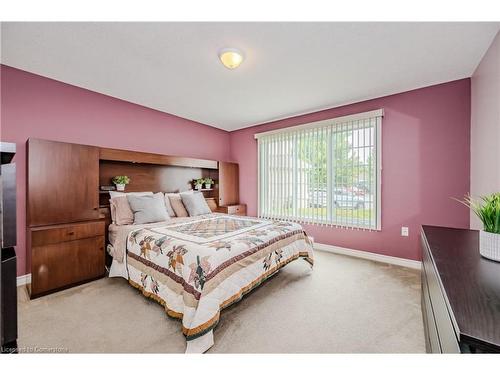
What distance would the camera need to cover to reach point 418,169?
2945 millimetres

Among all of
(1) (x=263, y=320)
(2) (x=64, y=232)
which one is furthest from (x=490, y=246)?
(2) (x=64, y=232)

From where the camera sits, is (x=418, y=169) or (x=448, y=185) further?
(x=418, y=169)

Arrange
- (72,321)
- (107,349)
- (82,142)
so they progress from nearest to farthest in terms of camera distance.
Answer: (107,349) → (72,321) → (82,142)

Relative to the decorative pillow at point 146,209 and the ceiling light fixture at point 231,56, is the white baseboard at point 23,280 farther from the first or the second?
the ceiling light fixture at point 231,56

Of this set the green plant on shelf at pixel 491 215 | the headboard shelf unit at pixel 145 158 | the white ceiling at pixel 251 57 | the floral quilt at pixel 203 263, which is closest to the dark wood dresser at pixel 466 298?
the green plant on shelf at pixel 491 215

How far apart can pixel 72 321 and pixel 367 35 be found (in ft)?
11.4

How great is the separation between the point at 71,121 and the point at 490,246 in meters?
4.09

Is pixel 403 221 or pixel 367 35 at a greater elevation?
pixel 367 35

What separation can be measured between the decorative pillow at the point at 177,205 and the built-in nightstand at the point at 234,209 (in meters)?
0.95

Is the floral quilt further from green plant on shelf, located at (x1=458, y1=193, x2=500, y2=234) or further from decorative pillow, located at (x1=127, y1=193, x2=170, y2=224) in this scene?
green plant on shelf, located at (x1=458, y1=193, x2=500, y2=234)

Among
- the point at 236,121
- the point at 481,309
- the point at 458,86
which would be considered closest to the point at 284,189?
the point at 236,121

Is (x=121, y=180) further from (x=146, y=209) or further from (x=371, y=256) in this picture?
(x=371, y=256)

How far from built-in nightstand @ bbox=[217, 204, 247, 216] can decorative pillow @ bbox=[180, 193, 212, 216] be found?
2.29 ft
